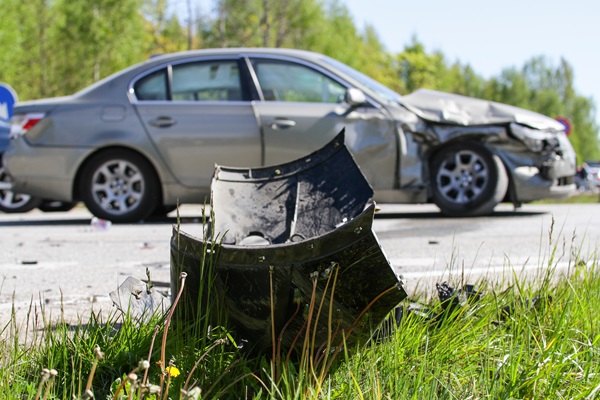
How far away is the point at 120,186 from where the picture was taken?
855 cm

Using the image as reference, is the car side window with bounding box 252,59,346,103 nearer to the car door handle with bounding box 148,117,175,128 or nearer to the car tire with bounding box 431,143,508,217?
the car door handle with bounding box 148,117,175,128

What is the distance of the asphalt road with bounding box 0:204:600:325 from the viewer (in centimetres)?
408

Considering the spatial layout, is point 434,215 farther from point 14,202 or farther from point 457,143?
point 14,202

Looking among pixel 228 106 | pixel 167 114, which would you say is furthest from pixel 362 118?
pixel 167 114

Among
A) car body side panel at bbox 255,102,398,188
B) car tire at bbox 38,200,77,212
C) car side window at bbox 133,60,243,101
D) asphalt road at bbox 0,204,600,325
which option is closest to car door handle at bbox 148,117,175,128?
car side window at bbox 133,60,243,101

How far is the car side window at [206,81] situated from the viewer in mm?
8438

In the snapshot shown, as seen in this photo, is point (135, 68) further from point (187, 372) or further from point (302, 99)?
point (187, 372)

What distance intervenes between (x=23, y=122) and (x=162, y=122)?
142 cm

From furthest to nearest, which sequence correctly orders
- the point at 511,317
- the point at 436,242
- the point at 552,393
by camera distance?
the point at 436,242 → the point at 511,317 → the point at 552,393

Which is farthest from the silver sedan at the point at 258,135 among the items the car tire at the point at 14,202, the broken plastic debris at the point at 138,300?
the broken plastic debris at the point at 138,300

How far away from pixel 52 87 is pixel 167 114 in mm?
35212

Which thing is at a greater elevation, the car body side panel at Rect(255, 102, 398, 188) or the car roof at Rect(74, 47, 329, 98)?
the car roof at Rect(74, 47, 329, 98)

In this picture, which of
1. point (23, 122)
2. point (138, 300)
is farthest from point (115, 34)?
point (138, 300)

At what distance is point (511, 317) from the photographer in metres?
3.26
